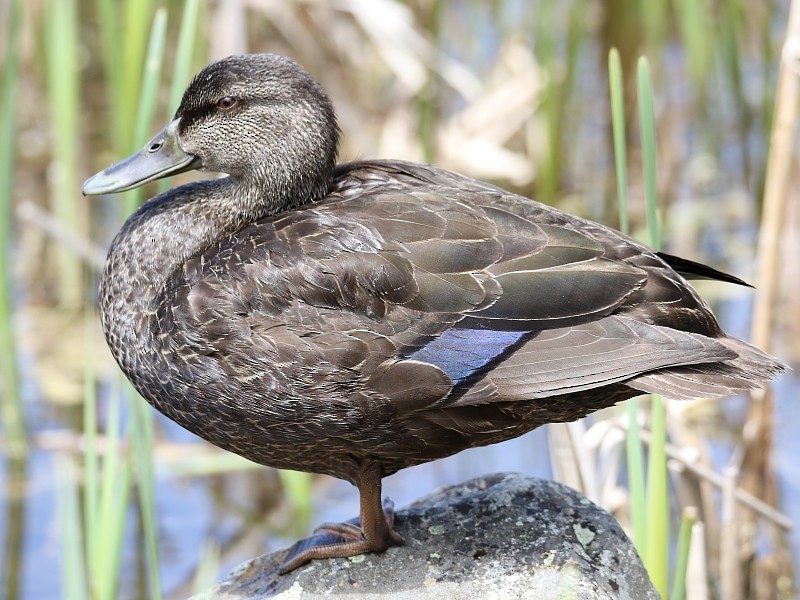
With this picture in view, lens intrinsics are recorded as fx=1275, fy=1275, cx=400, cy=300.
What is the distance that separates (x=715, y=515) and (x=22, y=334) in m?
3.89

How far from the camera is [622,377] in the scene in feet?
10.3

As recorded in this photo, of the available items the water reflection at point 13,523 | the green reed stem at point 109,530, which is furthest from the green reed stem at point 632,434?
the water reflection at point 13,523

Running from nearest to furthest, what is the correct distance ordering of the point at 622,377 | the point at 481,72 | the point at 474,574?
1. the point at 622,377
2. the point at 474,574
3. the point at 481,72

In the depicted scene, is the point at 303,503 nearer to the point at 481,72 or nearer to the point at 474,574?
the point at 474,574

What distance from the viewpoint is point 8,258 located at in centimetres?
562

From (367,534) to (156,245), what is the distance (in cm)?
100

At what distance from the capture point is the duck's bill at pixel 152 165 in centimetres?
373

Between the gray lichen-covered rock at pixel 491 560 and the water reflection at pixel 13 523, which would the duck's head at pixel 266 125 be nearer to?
the gray lichen-covered rock at pixel 491 560

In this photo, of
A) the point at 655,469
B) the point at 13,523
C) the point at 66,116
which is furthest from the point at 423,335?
the point at 66,116

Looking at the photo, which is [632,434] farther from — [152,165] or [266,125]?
[152,165]

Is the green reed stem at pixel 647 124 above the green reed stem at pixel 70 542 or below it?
above

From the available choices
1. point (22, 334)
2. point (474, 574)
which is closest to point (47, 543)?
point (22, 334)

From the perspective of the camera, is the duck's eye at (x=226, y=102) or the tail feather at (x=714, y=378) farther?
the duck's eye at (x=226, y=102)

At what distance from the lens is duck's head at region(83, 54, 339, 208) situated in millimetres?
3594
